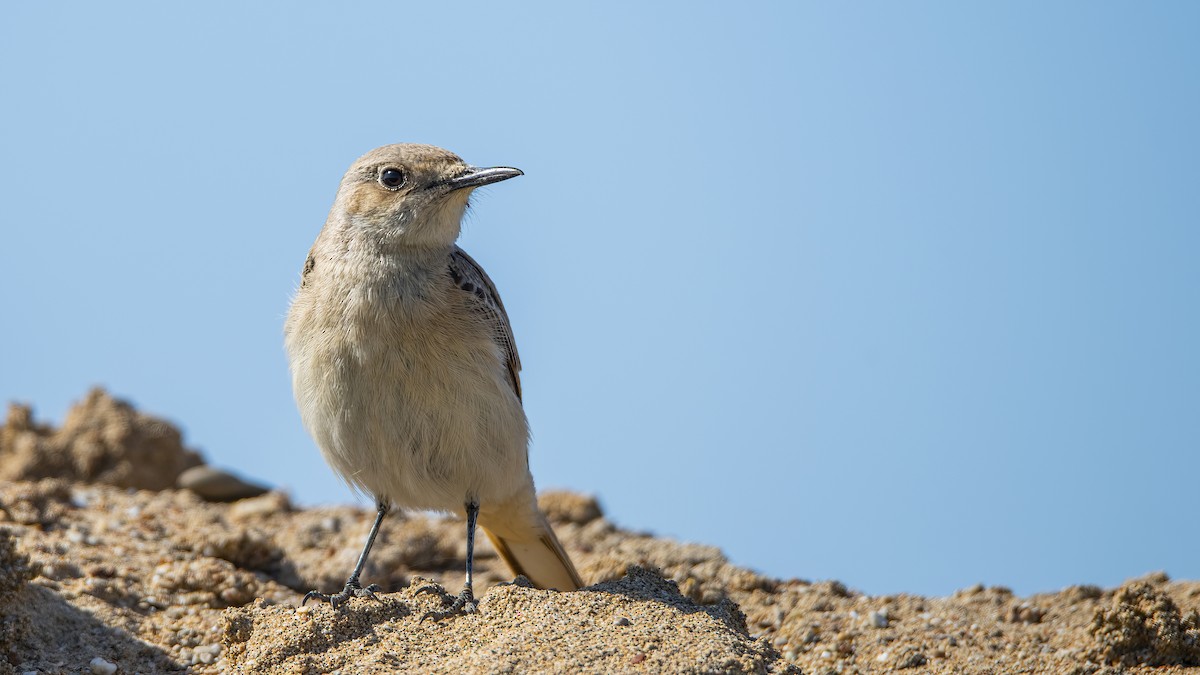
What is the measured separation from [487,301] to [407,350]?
2.71 ft

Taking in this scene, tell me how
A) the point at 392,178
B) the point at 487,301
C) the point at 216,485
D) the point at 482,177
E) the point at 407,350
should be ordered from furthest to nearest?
the point at 216,485 < the point at 487,301 < the point at 392,178 < the point at 482,177 < the point at 407,350

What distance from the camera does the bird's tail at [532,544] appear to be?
7930 mm

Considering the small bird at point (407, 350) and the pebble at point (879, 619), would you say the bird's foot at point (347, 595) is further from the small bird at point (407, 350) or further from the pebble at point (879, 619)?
the pebble at point (879, 619)

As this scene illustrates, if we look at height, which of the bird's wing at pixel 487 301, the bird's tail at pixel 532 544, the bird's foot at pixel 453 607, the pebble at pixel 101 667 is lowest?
the pebble at pixel 101 667

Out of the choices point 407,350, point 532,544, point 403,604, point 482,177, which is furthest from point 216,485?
point 403,604

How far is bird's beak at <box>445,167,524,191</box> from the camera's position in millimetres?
7195

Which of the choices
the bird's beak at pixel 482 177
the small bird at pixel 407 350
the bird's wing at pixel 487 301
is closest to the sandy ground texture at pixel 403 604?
the small bird at pixel 407 350

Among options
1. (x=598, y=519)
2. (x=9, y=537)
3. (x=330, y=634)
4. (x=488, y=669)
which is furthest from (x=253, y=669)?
(x=598, y=519)

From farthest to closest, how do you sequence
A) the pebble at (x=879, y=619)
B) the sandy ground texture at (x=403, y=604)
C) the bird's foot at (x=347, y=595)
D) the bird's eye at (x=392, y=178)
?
the pebble at (x=879, y=619), the bird's eye at (x=392, y=178), the bird's foot at (x=347, y=595), the sandy ground texture at (x=403, y=604)

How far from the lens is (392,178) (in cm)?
730

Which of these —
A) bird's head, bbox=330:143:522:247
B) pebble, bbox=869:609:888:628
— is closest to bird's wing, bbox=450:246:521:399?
bird's head, bbox=330:143:522:247

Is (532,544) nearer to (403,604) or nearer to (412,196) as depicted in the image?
(403,604)

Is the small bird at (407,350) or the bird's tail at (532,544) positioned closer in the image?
the small bird at (407,350)

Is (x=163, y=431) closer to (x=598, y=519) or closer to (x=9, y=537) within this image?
(x=598, y=519)
